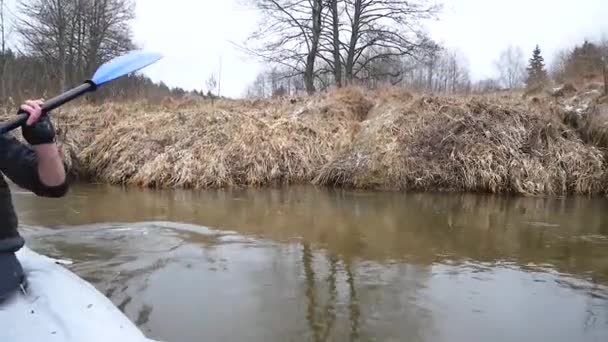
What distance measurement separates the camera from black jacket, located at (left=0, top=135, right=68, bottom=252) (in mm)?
1981

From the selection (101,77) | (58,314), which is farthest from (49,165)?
(101,77)

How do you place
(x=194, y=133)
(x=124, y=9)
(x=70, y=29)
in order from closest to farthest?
(x=194, y=133)
(x=70, y=29)
(x=124, y=9)

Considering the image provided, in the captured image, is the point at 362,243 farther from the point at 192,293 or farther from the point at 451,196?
the point at 451,196

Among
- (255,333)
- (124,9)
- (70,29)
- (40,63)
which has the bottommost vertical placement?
(255,333)

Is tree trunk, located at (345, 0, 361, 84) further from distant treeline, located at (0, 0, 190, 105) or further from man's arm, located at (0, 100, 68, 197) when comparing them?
man's arm, located at (0, 100, 68, 197)

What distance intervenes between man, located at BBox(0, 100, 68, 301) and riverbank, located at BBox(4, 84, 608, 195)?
21.5ft

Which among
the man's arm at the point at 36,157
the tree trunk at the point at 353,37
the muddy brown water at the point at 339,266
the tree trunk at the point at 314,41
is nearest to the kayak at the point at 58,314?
the man's arm at the point at 36,157

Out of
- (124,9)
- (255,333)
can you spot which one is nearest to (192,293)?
(255,333)

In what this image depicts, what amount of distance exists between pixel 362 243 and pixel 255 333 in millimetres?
2131

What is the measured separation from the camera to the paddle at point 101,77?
1.94 meters

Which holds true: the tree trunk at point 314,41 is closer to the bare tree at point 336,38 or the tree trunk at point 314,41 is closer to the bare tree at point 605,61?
the bare tree at point 336,38

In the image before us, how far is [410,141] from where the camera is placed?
872 centimetres

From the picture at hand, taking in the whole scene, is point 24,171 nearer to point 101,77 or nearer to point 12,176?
point 12,176

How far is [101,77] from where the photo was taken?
100 inches
